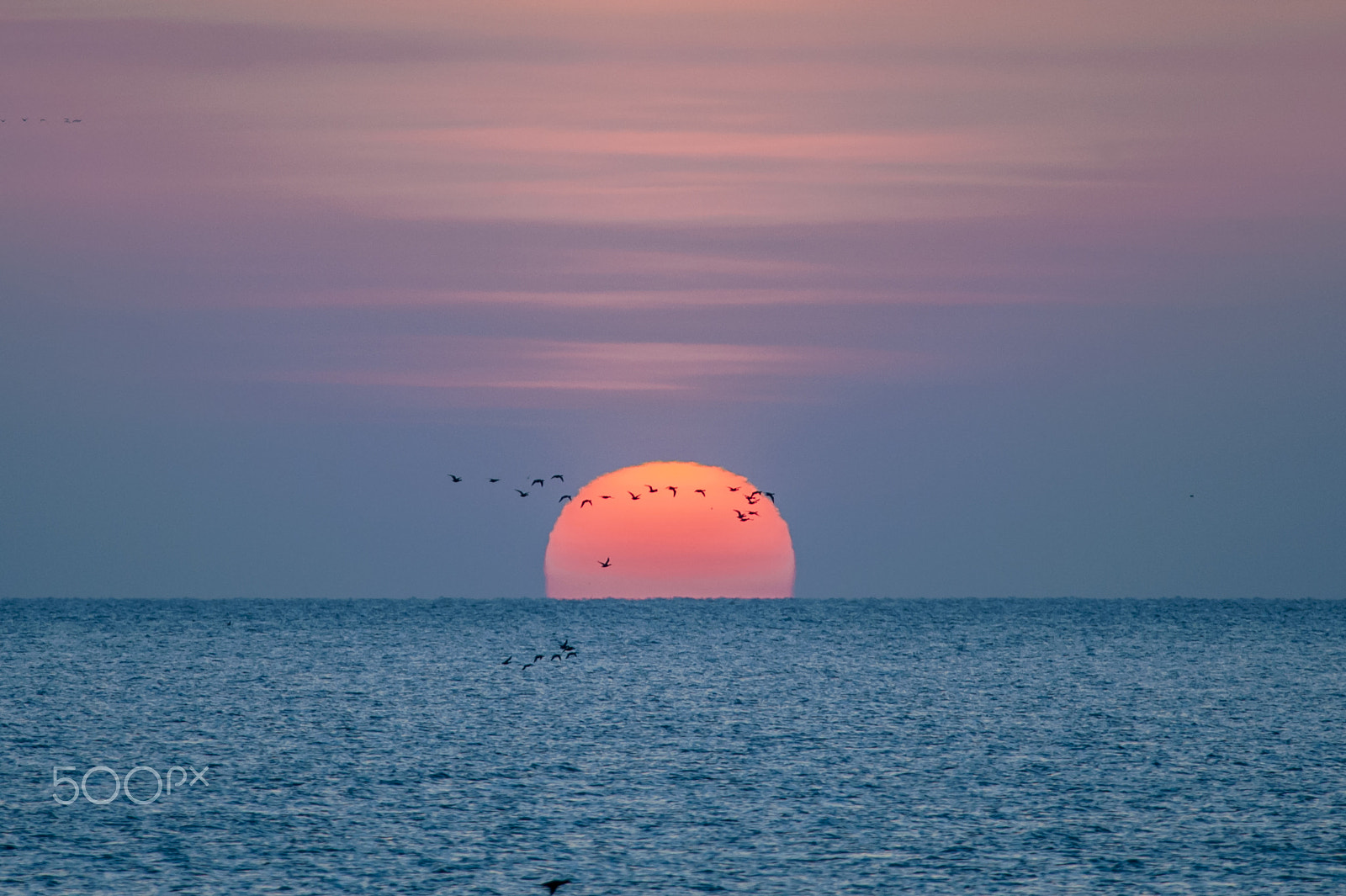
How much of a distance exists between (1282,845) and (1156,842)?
10.5ft

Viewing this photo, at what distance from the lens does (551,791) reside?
49188 mm

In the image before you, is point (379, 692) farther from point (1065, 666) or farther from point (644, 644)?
point (644, 644)

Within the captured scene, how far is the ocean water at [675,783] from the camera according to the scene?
123ft

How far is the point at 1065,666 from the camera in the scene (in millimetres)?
121688

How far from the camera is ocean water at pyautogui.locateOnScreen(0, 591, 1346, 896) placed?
123 ft

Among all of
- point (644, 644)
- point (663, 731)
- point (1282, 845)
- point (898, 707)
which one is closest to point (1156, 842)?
point (1282, 845)

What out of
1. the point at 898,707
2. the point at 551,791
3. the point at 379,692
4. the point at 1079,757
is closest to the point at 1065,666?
the point at 898,707

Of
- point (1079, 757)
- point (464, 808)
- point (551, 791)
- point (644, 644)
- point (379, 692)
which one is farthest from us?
point (644, 644)

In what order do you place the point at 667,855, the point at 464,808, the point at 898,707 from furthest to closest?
the point at 898,707 → the point at 464,808 → the point at 667,855

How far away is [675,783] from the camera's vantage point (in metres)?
50.7

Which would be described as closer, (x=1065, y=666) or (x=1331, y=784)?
(x=1331, y=784)

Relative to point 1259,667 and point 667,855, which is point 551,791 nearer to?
point 667,855

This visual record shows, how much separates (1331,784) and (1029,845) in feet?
53.9

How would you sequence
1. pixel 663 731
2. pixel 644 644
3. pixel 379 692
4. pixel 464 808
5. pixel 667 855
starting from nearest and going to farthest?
1. pixel 667 855
2. pixel 464 808
3. pixel 663 731
4. pixel 379 692
5. pixel 644 644
